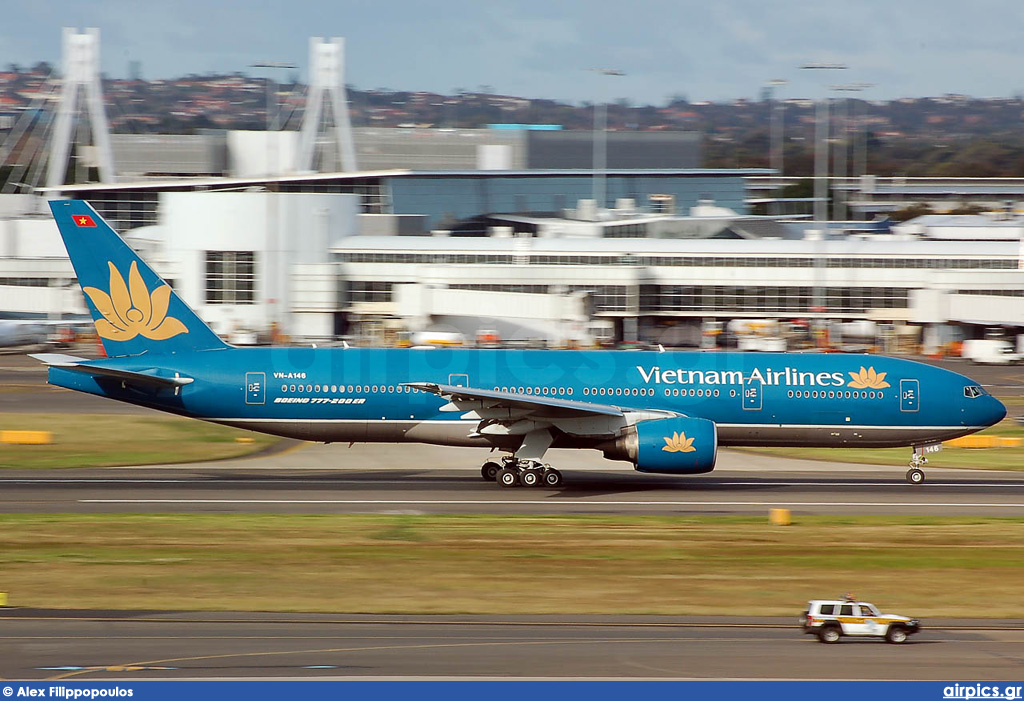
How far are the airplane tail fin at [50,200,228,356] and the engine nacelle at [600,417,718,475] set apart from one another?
13.0 metres

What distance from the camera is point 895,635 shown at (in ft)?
54.4

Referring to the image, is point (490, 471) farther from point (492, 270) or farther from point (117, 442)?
point (492, 270)

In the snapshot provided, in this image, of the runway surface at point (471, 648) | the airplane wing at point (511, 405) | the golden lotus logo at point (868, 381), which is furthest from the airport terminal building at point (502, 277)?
the runway surface at point (471, 648)

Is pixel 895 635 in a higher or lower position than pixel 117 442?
higher

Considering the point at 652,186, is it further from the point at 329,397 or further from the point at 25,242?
the point at 329,397

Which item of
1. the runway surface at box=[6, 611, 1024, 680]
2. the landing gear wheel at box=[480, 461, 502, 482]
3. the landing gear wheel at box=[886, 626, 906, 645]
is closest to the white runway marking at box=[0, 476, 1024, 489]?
the landing gear wheel at box=[480, 461, 502, 482]

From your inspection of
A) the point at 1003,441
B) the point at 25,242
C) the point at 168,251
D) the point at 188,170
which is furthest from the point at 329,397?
the point at 188,170

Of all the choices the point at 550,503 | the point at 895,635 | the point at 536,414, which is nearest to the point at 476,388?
the point at 536,414

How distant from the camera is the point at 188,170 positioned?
121125 mm

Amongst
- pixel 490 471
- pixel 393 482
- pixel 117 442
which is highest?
pixel 490 471

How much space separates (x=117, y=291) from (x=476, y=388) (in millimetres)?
10634

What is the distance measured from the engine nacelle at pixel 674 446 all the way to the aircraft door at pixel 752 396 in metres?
2.51

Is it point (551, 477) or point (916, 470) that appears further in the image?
point (916, 470)

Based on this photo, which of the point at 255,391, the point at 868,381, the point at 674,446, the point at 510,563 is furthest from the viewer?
the point at 868,381
